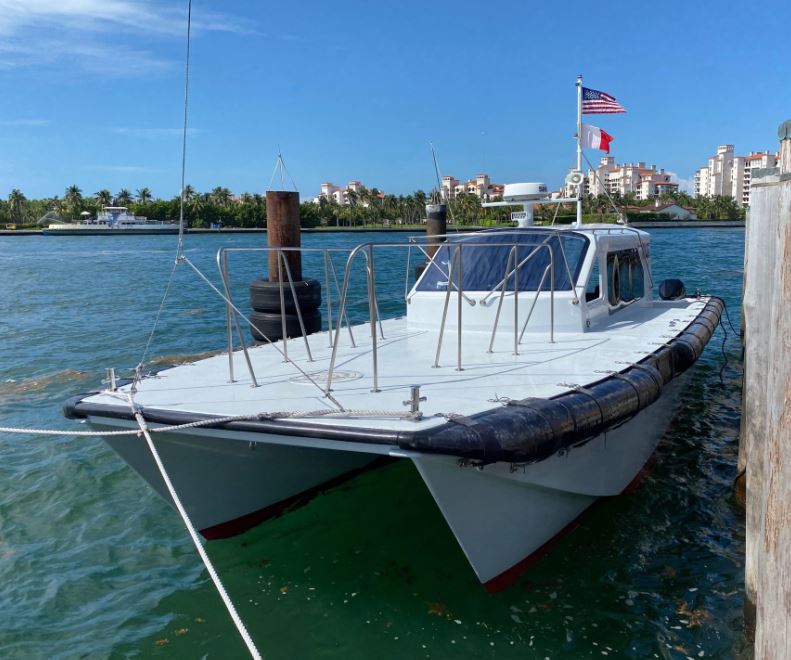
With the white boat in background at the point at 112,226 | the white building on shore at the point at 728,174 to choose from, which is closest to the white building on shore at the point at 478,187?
the white boat in background at the point at 112,226

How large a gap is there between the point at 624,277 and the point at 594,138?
2.32m

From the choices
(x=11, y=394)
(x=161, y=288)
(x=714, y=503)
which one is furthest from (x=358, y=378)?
(x=161, y=288)

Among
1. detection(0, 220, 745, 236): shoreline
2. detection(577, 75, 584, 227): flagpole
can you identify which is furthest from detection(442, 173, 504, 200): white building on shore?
detection(0, 220, 745, 236): shoreline

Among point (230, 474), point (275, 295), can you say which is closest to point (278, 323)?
point (275, 295)

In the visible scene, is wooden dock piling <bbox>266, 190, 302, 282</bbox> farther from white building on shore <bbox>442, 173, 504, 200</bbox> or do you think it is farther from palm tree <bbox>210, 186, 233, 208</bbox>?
palm tree <bbox>210, 186, 233, 208</bbox>

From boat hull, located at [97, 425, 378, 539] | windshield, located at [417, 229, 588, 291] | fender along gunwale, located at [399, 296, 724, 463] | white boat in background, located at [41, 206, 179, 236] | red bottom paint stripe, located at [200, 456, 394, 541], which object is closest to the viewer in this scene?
fender along gunwale, located at [399, 296, 724, 463]

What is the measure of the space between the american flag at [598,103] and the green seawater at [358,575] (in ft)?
15.0

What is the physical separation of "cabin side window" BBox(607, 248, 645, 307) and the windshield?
63 centimetres

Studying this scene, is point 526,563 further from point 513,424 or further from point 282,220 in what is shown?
point 282,220

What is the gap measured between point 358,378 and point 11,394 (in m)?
7.31

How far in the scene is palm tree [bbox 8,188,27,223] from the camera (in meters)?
115

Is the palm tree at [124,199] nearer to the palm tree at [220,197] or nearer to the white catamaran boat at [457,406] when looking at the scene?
the palm tree at [220,197]

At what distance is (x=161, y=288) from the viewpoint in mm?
26688

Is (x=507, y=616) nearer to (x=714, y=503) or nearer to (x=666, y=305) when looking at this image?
(x=714, y=503)
